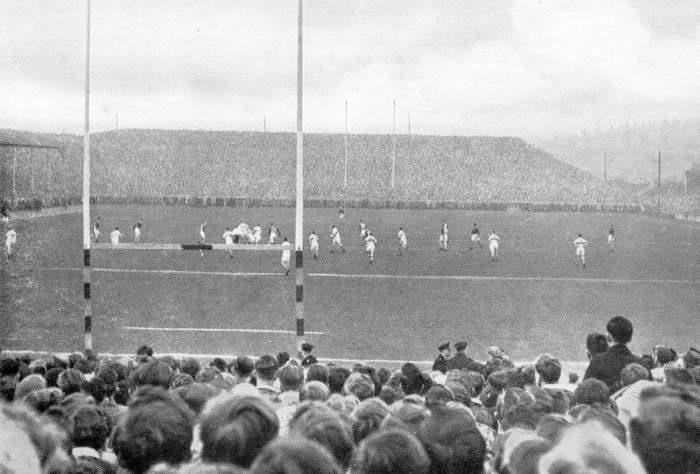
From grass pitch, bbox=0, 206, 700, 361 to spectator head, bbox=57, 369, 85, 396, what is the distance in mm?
9080

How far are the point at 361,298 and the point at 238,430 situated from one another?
64.5 feet

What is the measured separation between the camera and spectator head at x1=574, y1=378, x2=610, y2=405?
5.52m

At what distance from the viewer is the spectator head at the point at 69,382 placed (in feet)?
22.1

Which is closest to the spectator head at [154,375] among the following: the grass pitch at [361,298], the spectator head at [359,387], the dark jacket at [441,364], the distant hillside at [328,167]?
the spectator head at [359,387]

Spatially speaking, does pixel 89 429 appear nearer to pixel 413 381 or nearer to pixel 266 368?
pixel 266 368

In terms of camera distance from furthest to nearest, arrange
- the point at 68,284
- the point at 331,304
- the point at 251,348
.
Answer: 1. the point at 68,284
2. the point at 331,304
3. the point at 251,348

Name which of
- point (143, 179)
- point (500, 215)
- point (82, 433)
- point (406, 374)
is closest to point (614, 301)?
point (406, 374)

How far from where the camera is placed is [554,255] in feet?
116

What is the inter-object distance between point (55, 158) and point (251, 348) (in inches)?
2770

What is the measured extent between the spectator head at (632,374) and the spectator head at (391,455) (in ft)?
13.4

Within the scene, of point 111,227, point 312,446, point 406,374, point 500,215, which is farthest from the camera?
point 500,215

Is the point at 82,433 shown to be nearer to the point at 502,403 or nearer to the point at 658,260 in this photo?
the point at 502,403

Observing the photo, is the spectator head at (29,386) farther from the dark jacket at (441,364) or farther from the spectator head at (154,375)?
the dark jacket at (441,364)

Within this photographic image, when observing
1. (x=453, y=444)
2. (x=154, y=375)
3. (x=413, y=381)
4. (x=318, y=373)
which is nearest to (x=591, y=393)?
(x=413, y=381)
